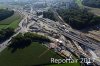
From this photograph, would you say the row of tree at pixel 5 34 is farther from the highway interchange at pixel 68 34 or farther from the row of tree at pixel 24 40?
the row of tree at pixel 24 40

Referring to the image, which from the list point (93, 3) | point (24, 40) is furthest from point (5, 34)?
point (93, 3)

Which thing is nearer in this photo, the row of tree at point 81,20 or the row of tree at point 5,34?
the row of tree at point 5,34

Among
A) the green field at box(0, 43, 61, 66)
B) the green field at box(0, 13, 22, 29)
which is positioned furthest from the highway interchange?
the green field at box(0, 43, 61, 66)

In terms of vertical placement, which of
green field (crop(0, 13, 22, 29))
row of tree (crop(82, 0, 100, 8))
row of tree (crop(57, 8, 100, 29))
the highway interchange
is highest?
row of tree (crop(82, 0, 100, 8))

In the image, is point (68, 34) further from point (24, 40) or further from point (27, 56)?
point (27, 56)

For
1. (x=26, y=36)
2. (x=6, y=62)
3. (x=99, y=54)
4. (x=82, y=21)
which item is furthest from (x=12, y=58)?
(x=82, y=21)

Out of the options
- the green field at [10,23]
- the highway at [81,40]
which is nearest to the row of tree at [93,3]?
the highway at [81,40]

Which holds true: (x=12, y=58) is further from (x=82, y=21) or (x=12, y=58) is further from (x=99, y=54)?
(x=82, y=21)

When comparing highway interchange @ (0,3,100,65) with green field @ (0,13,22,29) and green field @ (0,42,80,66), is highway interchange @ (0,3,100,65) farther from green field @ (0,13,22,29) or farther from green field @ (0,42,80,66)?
green field @ (0,42,80,66)
